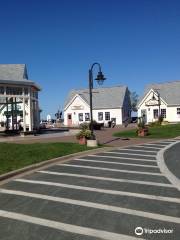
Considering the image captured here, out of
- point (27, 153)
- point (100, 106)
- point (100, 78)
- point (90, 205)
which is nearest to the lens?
point (90, 205)

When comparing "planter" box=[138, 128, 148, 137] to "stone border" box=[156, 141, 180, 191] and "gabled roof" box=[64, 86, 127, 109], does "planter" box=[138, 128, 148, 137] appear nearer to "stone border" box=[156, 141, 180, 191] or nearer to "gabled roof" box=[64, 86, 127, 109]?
"stone border" box=[156, 141, 180, 191]

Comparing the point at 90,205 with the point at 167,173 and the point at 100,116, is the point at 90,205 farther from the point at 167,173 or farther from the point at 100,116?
the point at 100,116

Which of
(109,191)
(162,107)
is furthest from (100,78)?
(162,107)

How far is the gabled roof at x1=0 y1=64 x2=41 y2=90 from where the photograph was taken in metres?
30.6

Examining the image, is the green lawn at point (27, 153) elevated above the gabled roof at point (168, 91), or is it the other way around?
the gabled roof at point (168, 91)

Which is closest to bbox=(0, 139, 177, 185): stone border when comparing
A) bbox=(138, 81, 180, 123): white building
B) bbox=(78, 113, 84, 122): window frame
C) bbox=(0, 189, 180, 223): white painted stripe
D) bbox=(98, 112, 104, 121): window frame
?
bbox=(0, 189, 180, 223): white painted stripe

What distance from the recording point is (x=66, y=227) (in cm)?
659

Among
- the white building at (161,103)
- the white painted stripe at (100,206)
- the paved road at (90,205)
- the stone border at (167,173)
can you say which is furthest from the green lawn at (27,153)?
the white building at (161,103)

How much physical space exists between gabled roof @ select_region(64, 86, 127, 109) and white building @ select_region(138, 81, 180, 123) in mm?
4062

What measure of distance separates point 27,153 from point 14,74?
1762cm

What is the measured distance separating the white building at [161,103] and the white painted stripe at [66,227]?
2024 inches

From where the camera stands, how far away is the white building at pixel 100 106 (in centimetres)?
6262

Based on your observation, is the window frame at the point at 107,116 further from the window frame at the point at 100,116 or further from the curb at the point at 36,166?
the curb at the point at 36,166

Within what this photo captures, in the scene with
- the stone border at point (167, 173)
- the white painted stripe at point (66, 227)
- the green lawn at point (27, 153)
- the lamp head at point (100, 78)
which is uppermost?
the lamp head at point (100, 78)
